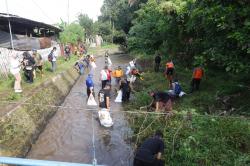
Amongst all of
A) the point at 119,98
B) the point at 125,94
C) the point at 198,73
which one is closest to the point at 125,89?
the point at 125,94

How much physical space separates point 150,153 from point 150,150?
0.22 ft

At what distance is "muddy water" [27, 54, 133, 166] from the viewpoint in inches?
381

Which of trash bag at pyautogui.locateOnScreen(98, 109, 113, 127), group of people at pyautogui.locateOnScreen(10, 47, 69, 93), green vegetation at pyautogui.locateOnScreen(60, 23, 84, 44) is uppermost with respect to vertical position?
green vegetation at pyautogui.locateOnScreen(60, 23, 84, 44)

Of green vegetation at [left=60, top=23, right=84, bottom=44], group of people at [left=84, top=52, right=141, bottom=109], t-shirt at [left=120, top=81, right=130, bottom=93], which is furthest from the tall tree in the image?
t-shirt at [left=120, top=81, right=130, bottom=93]

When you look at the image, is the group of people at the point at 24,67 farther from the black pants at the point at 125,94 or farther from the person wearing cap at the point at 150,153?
the person wearing cap at the point at 150,153

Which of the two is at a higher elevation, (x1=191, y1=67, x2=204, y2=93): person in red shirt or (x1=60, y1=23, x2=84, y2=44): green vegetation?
(x1=60, y1=23, x2=84, y2=44): green vegetation

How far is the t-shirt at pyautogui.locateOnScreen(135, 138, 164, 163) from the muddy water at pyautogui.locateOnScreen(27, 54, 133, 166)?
250 cm

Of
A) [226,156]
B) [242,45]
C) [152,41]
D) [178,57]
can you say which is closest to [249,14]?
[242,45]

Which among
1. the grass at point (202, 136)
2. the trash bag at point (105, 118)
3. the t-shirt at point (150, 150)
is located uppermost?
the t-shirt at point (150, 150)

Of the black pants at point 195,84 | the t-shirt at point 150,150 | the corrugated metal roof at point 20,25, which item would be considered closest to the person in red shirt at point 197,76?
the black pants at point 195,84

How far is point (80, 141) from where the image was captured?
11.0 m

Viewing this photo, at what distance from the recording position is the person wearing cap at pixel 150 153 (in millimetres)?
6574

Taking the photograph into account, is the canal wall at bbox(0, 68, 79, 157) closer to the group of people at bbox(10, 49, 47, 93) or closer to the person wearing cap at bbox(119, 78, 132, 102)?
the group of people at bbox(10, 49, 47, 93)

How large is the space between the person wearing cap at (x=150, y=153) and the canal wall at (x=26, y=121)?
3.64 m
